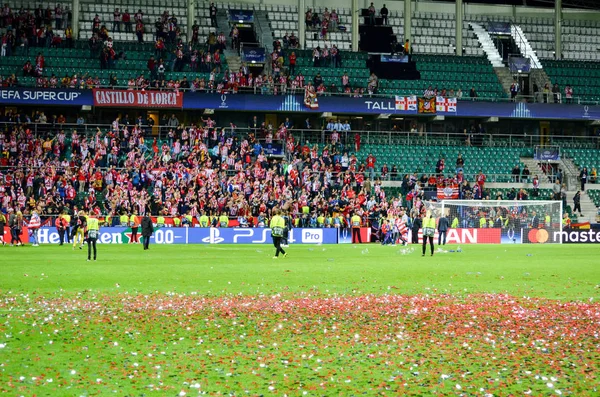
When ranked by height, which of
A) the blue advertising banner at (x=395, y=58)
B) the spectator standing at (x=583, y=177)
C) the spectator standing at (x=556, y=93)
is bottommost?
the spectator standing at (x=583, y=177)

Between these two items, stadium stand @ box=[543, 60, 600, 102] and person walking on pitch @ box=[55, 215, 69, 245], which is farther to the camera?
stadium stand @ box=[543, 60, 600, 102]

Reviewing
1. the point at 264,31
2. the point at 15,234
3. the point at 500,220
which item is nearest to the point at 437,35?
the point at 264,31

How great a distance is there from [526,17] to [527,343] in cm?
6666

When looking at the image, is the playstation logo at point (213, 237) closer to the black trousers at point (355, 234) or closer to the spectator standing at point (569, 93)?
the black trousers at point (355, 234)

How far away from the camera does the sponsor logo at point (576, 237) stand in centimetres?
5438

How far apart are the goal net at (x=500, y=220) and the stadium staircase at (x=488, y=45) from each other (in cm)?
1872

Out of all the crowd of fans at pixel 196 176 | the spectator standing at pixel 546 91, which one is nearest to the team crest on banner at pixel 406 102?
the crowd of fans at pixel 196 176

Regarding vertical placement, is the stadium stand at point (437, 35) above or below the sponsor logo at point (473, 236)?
above

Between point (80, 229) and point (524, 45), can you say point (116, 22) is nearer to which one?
point (80, 229)

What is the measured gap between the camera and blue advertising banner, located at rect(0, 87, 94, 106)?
5509 centimetres

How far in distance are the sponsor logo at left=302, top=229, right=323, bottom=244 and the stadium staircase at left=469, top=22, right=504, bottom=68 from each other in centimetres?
2619

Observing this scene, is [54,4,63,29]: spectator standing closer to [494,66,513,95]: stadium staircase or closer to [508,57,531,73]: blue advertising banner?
[494,66,513,95]: stadium staircase

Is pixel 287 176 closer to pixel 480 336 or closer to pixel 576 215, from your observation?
pixel 576 215

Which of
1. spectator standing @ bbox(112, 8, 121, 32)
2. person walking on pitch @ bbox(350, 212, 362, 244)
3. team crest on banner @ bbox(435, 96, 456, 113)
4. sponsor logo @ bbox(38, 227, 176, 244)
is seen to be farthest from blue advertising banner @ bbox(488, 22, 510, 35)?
sponsor logo @ bbox(38, 227, 176, 244)
